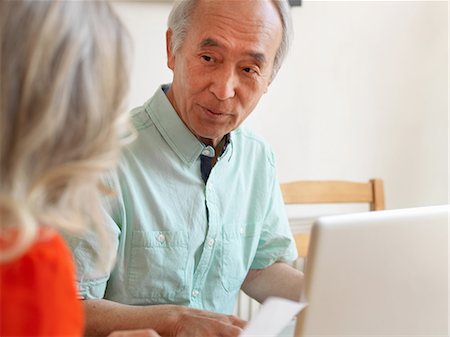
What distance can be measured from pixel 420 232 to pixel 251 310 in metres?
1.41

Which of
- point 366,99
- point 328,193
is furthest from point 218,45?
point 366,99

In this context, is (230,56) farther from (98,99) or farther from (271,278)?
(98,99)

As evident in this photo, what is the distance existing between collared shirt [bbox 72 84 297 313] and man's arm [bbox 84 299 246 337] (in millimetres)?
42

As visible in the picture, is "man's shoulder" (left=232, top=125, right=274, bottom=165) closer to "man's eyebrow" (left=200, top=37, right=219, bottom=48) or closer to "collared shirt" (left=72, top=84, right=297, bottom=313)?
"collared shirt" (left=72, top=84, right=297, bottom=313)

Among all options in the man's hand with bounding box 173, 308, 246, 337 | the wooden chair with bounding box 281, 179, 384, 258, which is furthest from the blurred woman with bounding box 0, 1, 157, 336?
the wooden chair with bounding box 281, 179, 384, 258

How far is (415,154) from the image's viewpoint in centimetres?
245

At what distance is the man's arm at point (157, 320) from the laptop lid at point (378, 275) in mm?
256

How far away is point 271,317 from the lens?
842 millimetres

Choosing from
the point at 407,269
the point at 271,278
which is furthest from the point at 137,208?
the point at 407,269

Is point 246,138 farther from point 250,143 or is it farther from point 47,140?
point 47,140

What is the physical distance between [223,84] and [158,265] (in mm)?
362

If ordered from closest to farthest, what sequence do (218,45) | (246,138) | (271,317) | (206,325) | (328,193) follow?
(271,317) < (206,325) < (218,45) < (246,138) < (328,193)

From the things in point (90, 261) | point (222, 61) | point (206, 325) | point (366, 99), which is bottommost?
point (206, 325)

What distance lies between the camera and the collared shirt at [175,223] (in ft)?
4.31
